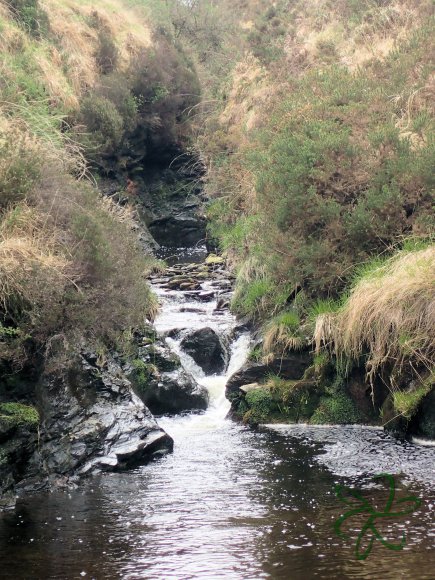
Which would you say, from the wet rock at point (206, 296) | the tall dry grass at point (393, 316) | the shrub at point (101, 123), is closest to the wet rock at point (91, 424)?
the tall dry grass at point (393, 316)

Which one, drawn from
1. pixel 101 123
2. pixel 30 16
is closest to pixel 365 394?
pixel 101 123

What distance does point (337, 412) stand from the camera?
1072 cm

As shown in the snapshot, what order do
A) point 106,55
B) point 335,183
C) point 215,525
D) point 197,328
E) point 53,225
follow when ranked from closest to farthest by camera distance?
point 215,525
point 53,225
point 335,183
point 197,328
point 106,55

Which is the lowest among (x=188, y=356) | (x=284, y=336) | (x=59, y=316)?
(x=188, y=356)

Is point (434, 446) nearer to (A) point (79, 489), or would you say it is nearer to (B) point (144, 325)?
(A) point (79, 489)

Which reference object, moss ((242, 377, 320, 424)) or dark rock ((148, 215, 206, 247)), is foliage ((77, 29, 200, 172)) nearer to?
dark rock ((148, 215, 206, 247))

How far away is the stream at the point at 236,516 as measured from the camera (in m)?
5.97

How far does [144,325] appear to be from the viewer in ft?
40.0

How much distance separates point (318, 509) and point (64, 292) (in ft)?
12.5

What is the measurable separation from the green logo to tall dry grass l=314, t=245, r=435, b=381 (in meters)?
2.08

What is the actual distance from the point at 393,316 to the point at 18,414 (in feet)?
14.7

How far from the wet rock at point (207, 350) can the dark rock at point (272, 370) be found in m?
1.21

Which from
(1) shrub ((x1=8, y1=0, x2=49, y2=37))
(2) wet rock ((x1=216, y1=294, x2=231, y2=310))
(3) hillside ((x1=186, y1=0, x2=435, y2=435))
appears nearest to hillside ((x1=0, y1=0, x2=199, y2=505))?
(2) wet rock ((x1=216, y1=294, x2=231, y2=310))

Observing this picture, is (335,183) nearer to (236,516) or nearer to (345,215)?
(345,215)
